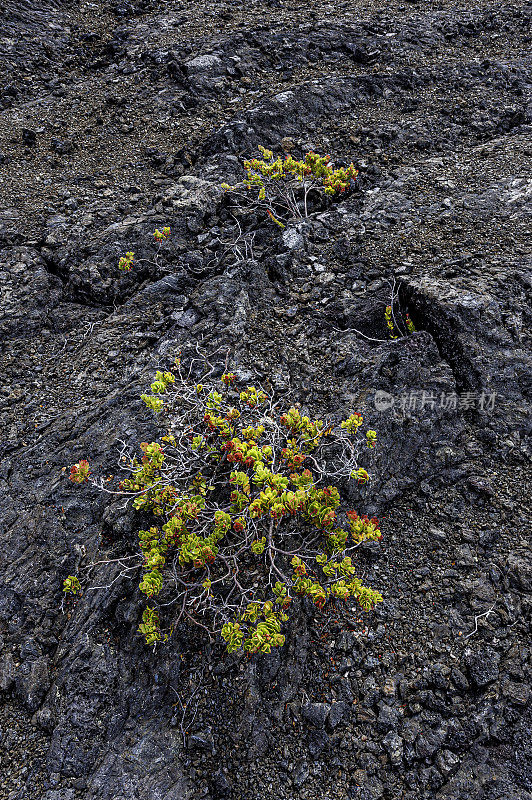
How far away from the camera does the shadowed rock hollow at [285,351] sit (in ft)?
8.27

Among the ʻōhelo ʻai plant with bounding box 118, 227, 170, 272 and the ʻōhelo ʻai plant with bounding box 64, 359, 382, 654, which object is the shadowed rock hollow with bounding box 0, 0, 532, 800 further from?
the ʻōhelo ʻai plant with bounding box 64, 359, 382, 654

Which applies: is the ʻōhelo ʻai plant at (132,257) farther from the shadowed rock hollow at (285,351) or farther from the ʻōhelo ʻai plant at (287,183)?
the ʻōhelo ʻai plant at (287,183)

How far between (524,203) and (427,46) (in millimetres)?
3440

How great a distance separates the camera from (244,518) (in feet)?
8.95

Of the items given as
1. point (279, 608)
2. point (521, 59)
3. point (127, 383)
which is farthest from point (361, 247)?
point (521, 59)

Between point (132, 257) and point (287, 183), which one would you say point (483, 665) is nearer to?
point (132, 257)

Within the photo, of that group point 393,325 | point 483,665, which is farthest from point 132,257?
point 483,665

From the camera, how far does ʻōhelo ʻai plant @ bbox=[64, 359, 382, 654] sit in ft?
8.60

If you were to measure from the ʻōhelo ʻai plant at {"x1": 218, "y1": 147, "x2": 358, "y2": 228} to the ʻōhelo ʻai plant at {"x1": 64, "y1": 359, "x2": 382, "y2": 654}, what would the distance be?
2.28 meters

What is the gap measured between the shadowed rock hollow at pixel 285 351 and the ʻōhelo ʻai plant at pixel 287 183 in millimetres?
239

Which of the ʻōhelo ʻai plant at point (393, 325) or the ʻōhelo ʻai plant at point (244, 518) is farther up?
the ʻōhelo ʻai plant at point (393, 325)

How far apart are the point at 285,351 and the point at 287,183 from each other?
214cm

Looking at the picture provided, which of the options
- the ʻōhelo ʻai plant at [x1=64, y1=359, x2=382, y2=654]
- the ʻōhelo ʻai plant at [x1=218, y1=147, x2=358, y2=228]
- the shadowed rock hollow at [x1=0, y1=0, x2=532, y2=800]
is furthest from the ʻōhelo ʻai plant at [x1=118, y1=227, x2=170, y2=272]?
the ʻōhelo ʻai plant at [x1=64, y1=359, x2=382, y2=654]

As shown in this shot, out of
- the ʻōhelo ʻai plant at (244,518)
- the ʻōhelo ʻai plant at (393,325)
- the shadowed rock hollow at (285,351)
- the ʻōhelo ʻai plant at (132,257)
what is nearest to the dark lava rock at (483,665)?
the shadowed rock hollow at (285,351)
